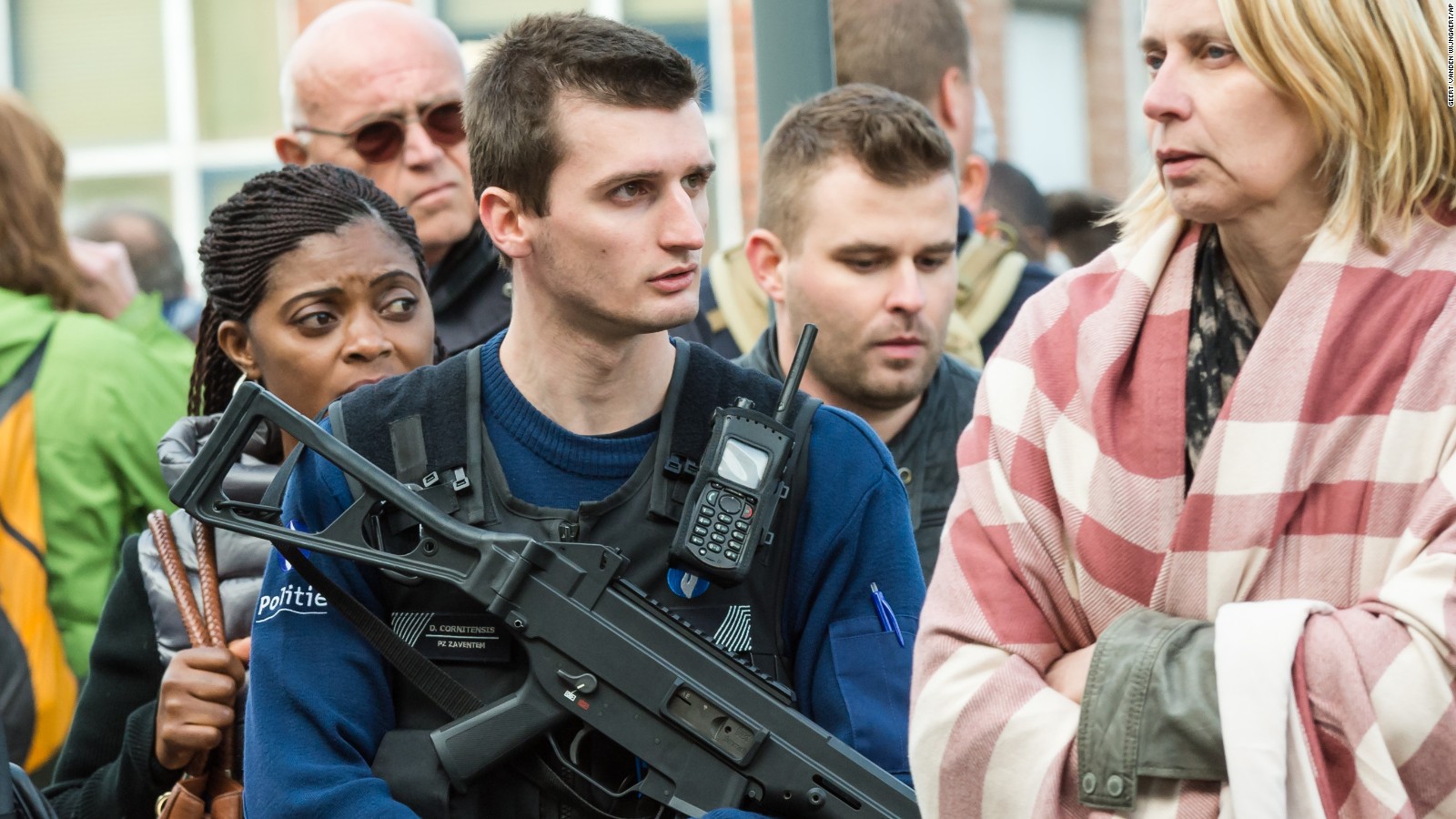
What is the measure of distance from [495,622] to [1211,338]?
1054 mm

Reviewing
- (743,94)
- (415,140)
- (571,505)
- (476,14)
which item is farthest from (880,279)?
(476,14)

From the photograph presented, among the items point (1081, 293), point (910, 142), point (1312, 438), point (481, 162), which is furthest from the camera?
point (910, 142)

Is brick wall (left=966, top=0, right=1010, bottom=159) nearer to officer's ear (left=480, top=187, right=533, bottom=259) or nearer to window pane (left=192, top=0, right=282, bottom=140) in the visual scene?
window pane (left=192, top=0, right=282, bottom=140)

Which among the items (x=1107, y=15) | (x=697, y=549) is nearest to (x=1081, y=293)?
(x=697, y=549)

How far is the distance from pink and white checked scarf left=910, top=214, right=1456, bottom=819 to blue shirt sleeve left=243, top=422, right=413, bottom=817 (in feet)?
2.58

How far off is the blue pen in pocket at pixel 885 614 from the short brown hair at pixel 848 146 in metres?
1.45

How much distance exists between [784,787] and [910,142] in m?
1.80

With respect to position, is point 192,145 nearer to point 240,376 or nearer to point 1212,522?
point 240,376

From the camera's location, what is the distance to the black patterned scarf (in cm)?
248

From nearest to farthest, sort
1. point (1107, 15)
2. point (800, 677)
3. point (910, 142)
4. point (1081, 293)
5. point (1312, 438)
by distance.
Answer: point (1312, 438)
point (1081, 293)
point (800, 677)
point (910, 142)
point (1107, 15)

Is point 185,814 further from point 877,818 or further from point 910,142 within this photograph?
point 910,142

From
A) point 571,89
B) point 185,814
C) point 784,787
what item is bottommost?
point 185,814

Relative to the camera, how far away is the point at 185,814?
3199mm

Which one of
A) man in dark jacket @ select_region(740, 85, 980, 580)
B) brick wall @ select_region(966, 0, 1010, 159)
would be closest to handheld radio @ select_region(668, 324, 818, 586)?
man in dark jacket @ select_region(740, 85, 980, 580)
